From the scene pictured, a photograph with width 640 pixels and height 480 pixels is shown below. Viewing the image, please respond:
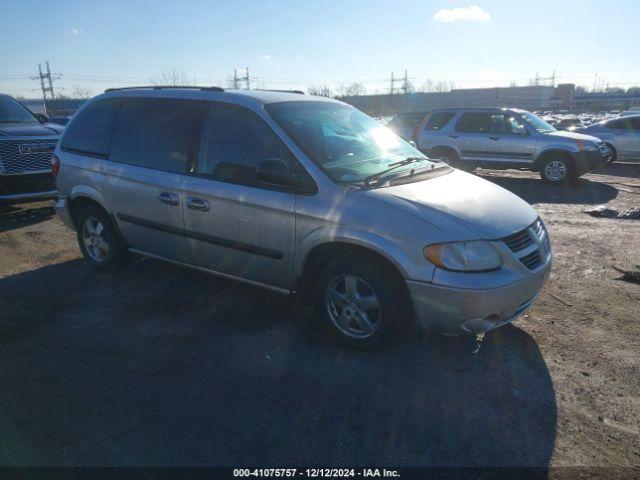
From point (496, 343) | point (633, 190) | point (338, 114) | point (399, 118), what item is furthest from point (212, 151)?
point (399, 118)

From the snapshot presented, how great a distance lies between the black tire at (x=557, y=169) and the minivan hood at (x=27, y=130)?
1041 centimetres

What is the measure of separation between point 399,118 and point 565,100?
244 feet

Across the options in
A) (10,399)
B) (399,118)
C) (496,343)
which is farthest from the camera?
(399,118)

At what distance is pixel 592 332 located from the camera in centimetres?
375

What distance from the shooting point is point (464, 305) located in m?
2.96

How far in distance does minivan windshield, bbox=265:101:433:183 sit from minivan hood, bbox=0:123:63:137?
236 inches

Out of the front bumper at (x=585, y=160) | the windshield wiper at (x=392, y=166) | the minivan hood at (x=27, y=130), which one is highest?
the minivan hood at (x=27, y=130)

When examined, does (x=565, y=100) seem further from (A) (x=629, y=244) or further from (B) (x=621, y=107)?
(A) (x=629, y=244)

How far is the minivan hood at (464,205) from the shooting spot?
3082mm

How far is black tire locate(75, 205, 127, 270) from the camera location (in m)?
4.89

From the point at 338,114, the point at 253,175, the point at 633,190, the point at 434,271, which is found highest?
the point at 338,114

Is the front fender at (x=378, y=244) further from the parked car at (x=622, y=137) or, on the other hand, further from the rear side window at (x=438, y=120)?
the parked car at (x=622, y=137)

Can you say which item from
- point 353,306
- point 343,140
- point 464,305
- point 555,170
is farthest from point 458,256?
point 555,170

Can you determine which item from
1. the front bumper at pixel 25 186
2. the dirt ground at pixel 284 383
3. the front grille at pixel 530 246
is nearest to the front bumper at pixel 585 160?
the dirt ground at pixel 284 383
